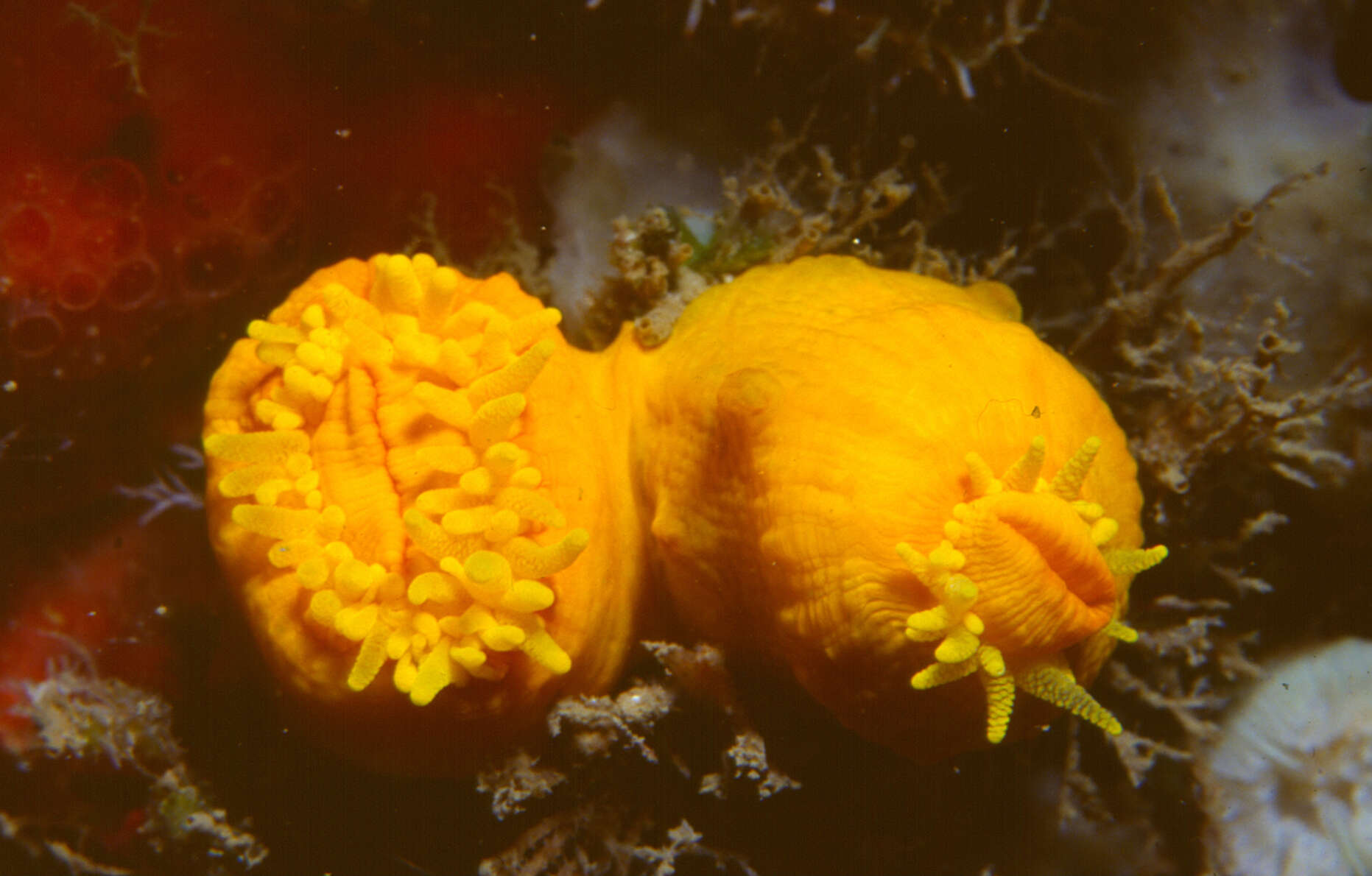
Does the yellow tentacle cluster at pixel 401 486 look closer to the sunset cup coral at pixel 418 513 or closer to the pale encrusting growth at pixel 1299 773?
the sunset cup coral at pixel 418 513

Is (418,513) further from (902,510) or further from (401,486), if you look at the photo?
(902,510)

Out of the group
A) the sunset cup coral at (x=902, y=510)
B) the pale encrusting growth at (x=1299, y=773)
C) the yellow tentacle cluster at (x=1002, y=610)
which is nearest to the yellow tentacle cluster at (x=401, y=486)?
the sunset cup coral at (x=902, y=510)

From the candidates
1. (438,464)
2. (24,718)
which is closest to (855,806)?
(438,464)

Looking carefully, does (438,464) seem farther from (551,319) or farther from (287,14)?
(287,14)

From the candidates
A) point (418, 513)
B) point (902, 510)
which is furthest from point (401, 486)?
point (902, 510)

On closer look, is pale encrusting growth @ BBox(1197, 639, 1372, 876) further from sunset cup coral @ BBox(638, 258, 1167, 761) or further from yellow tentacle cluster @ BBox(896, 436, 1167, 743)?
yellow tentacle cluster @ BBox(896, 436, 1167, 743)

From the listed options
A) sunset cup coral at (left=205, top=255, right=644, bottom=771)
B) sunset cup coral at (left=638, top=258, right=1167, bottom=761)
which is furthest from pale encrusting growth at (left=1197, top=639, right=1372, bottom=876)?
sunset cup coral at (left=205, top=255, right=644, bottom=771)
